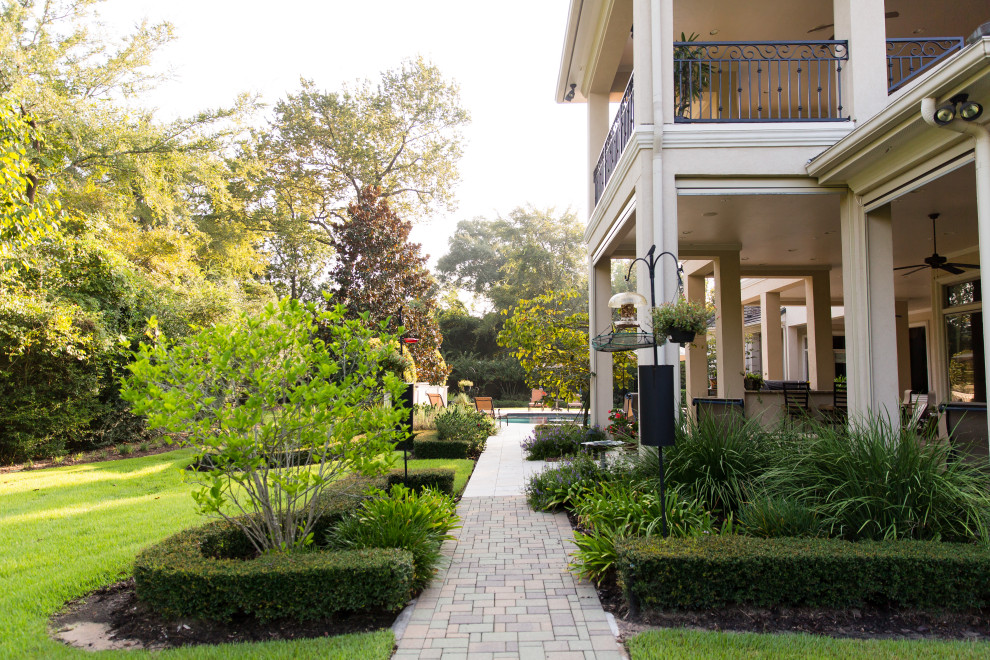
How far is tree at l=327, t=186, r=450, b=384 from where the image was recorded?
685 inches

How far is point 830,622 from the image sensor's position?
3.31 metres

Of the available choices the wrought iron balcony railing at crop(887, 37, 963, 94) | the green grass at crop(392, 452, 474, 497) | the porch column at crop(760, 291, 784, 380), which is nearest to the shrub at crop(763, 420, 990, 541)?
the wrought iron balcony railing at crop(887, 37, 963, 94)

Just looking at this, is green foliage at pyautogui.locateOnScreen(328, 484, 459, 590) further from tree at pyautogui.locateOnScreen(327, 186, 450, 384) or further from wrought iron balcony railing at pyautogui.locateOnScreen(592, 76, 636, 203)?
tree at pyautogui.locateOnScreen(327, 186, 450, 384)

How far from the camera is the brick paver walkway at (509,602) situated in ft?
10.3

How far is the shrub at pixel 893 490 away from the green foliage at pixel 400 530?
2597 millimetres

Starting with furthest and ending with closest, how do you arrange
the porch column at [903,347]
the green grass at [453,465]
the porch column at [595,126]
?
the porch column at [903,347]
the porch column at [595,126]
the green grass at [453,465]

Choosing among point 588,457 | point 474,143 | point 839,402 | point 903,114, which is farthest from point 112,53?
point 839,402

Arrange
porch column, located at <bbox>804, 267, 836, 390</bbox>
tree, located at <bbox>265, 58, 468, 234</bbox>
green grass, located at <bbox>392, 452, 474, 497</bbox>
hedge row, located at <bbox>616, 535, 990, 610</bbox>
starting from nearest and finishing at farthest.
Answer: hedge row, located at <bbox>616, 535, 990, 610</bbox>
green grass, located at <bbox>392, 452, 474, 497</bbox>
porch column, located at <bbox>804, 267, 836, 390</bbox>
tree, located at <bbox>265, 58, 468, 234</bbox>

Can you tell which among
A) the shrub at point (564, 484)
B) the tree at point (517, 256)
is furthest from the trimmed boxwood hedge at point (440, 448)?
the tree at point (517, 256)

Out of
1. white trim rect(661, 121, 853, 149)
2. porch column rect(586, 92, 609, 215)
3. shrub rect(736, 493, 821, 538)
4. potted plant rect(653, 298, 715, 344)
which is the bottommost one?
shrub rect(736, 493, 821, 538)

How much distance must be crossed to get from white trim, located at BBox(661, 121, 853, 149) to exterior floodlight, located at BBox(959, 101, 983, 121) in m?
2.20

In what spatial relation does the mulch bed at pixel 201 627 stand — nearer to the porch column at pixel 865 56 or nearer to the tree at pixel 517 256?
the porch column at pixel 865 56

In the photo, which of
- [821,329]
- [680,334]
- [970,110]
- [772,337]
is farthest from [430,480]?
[772,337]

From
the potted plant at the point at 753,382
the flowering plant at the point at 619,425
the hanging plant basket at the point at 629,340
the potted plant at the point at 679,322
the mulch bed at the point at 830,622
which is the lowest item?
the mulch bed at the point at 830,622
